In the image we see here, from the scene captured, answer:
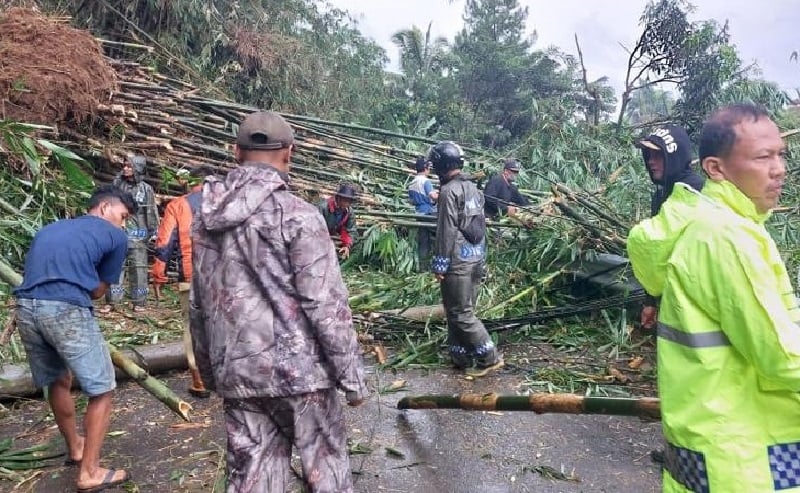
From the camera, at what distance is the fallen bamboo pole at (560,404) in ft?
8.39

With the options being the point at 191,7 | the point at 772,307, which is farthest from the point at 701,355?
the point at 191,7

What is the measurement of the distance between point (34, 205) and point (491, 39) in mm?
22594

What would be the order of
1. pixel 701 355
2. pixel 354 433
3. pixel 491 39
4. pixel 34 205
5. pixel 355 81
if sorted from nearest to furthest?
1. pixel 701 355
2. pixel 354 433
3. pixel 34 205
4. pixel 355 81
5. pixel 491 39

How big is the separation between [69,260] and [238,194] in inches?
62.3

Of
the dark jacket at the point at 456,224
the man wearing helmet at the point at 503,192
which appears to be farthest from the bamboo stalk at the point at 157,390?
the man wearing helmet at the point at 503,192

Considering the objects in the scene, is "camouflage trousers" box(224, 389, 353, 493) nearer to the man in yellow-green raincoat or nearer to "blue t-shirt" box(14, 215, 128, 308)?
the man in yellow-green raincoat

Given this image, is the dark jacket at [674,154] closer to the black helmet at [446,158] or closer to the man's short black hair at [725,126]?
the black helmet at [446,158]

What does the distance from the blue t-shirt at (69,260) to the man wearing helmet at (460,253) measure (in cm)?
267

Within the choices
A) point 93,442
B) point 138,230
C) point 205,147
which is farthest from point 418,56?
point 93,442

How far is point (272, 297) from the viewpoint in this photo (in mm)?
2295

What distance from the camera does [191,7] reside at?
489 inches

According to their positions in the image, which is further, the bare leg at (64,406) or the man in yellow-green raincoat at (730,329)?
the bare leg at (64,406)

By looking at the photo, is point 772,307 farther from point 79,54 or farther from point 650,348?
point 79,54

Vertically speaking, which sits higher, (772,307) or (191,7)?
(191,7)
